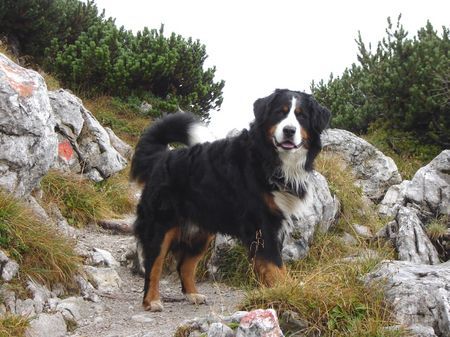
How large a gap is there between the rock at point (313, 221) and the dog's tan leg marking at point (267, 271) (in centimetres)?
127

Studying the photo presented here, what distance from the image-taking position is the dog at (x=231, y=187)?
5129 mm

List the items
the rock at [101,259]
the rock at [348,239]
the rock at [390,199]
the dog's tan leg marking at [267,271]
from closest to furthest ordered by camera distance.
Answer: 1. the dog's tan leg marking at [267,271]
2. the rock at [101,259]
3. the rock at [348,239]
4. the rock at [390,199]

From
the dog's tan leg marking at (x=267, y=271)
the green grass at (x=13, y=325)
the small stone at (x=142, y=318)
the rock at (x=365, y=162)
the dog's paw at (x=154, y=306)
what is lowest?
the small stone at (x=142, y=318)

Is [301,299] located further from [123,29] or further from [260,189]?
[123,29]

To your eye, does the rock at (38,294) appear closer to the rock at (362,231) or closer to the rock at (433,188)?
the rock at (362,231)

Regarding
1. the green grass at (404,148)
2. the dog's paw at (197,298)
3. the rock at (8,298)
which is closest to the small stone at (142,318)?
the dog's paw at (197,298)

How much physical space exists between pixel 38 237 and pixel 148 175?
119 cm

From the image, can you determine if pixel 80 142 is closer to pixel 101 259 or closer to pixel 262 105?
pixel 101 259

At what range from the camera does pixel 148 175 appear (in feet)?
19.9

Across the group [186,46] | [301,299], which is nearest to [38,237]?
[301,299]

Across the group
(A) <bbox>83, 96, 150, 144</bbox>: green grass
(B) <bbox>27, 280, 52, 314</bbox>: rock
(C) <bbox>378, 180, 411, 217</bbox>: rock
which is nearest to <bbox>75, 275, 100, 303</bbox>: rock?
(B) <bbox>27, 280, 52, 314</bbox>: rock

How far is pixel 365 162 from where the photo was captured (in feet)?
33.1

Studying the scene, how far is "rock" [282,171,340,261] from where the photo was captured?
6656 millimetres

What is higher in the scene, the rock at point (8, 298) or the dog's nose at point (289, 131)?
the dog's nose at point (289, 131)
